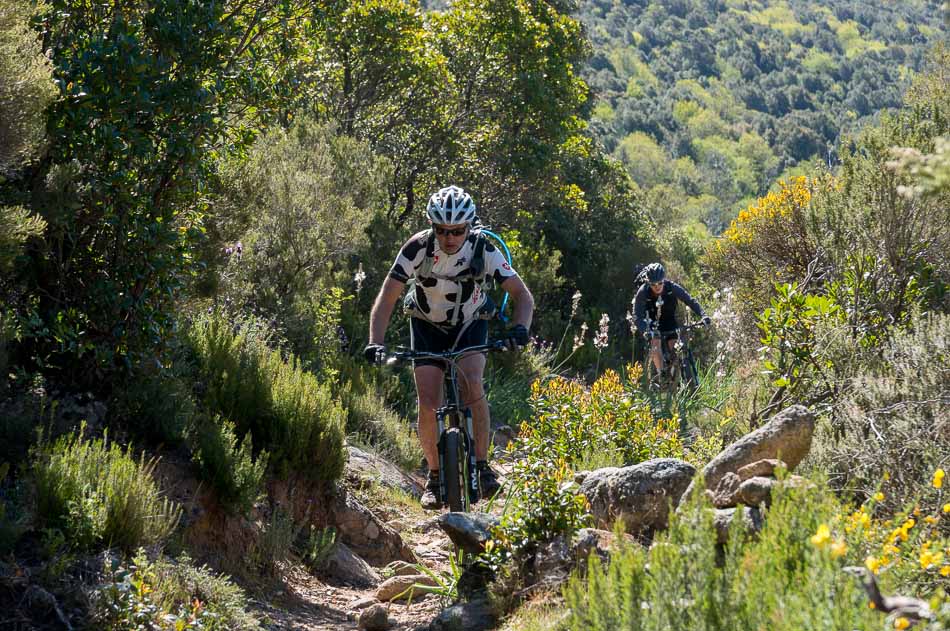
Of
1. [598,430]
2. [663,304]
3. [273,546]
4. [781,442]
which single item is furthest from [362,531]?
[663,304]

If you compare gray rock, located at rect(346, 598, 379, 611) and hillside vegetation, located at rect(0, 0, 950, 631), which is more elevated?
hillside vegetation, located at rect(0, 0, 950, 631)

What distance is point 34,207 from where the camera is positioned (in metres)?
5.32

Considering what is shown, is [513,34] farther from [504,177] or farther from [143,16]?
[143,16]

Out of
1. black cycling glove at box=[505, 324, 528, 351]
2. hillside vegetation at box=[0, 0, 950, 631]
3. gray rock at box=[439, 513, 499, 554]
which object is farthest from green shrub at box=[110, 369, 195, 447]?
black cycling glove at box=[505, 324, 528, 351]

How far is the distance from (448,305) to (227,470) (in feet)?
5.44

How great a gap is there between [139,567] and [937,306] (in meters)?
5.48

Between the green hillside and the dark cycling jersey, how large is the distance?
2550 inches

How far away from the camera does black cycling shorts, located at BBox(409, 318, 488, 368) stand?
6.64 meters

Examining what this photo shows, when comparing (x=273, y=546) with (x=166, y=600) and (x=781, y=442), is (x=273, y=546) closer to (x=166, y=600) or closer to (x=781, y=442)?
(x=166, y=600)

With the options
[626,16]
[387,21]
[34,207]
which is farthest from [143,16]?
[626,16]

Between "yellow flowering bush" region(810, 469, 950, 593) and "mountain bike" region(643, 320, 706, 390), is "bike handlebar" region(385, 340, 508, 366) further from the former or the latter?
"mountain bike" region(643, 320, 706, 390)

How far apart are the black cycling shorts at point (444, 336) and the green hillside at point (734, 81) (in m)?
70.4

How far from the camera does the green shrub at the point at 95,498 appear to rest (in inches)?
179

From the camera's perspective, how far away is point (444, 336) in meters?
6.68
